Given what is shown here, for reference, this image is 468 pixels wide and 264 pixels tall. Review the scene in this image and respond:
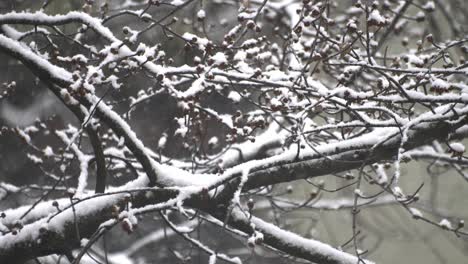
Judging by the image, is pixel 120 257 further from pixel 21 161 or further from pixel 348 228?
pixel 348 228

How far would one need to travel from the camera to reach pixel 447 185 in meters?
19.8

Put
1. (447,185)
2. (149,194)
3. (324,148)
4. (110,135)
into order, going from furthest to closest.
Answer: (447,185) < (110,135) < (149,194) < (324,148)

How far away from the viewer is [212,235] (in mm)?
10445

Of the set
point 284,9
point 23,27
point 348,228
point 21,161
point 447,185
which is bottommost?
point 348,228

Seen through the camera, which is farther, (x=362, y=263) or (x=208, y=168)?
(x=208, y=168)

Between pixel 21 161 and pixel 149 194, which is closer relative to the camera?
pixel 149 194

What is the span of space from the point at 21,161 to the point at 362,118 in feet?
27.6

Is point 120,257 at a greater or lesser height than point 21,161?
lesser

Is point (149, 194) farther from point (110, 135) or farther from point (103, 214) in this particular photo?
point (110, 135)

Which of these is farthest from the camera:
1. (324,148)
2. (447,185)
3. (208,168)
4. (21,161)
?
(447,185)

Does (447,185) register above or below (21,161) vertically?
below

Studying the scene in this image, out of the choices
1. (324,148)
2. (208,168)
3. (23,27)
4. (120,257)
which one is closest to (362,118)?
(324,148)

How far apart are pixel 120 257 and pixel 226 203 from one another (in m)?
4.81

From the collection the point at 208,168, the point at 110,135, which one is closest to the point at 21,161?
the point at 110,135
